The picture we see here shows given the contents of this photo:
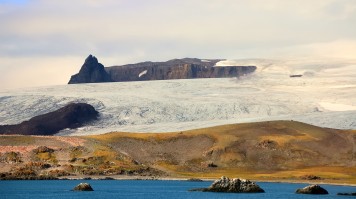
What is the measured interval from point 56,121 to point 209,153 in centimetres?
4607

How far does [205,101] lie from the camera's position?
173 m

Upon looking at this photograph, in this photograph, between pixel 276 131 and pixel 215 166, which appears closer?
pixel 215 166

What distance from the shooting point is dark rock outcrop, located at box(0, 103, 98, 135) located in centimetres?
16688

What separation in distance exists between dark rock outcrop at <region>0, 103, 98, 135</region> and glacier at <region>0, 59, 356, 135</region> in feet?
6.50

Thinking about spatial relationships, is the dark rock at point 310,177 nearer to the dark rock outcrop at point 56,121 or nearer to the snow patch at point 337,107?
the snow patch at point 337,107

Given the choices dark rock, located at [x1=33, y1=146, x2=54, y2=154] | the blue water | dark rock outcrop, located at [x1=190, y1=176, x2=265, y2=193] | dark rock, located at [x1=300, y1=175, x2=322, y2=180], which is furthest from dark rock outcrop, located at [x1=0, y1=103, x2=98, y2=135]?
dark rock outcrop, located at [x1=190, y1=176, x2=265, y2=193]

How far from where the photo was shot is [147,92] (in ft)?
600

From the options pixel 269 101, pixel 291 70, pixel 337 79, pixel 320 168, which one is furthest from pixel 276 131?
pixel 291 70

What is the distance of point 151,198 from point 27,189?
17.7m

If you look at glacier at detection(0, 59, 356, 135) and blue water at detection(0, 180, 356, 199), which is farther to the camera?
glacier at detection(0, 59, 356, 135)

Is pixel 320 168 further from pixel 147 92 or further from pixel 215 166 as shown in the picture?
pixel 147 92

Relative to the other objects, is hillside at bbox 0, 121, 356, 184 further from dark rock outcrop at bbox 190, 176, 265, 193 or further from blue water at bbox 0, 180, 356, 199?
dark rock outcrop at bbox 190, 176, 265, 193

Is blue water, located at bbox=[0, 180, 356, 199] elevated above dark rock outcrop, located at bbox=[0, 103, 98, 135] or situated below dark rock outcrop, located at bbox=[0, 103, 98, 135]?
below

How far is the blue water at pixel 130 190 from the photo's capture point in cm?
8844
